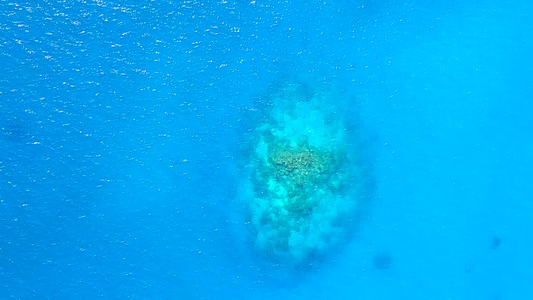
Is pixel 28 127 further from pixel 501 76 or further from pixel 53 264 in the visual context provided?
pixel 501 76

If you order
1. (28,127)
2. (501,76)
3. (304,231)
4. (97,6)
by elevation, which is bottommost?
(304,231)

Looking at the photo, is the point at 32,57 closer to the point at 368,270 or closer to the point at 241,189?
the point at 241,189

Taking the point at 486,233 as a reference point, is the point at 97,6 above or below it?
above

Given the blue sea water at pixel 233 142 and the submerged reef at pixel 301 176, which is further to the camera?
the submerged reef at pixel 301 176

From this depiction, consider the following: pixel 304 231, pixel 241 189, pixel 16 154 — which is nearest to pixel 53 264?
pixel 16 154
